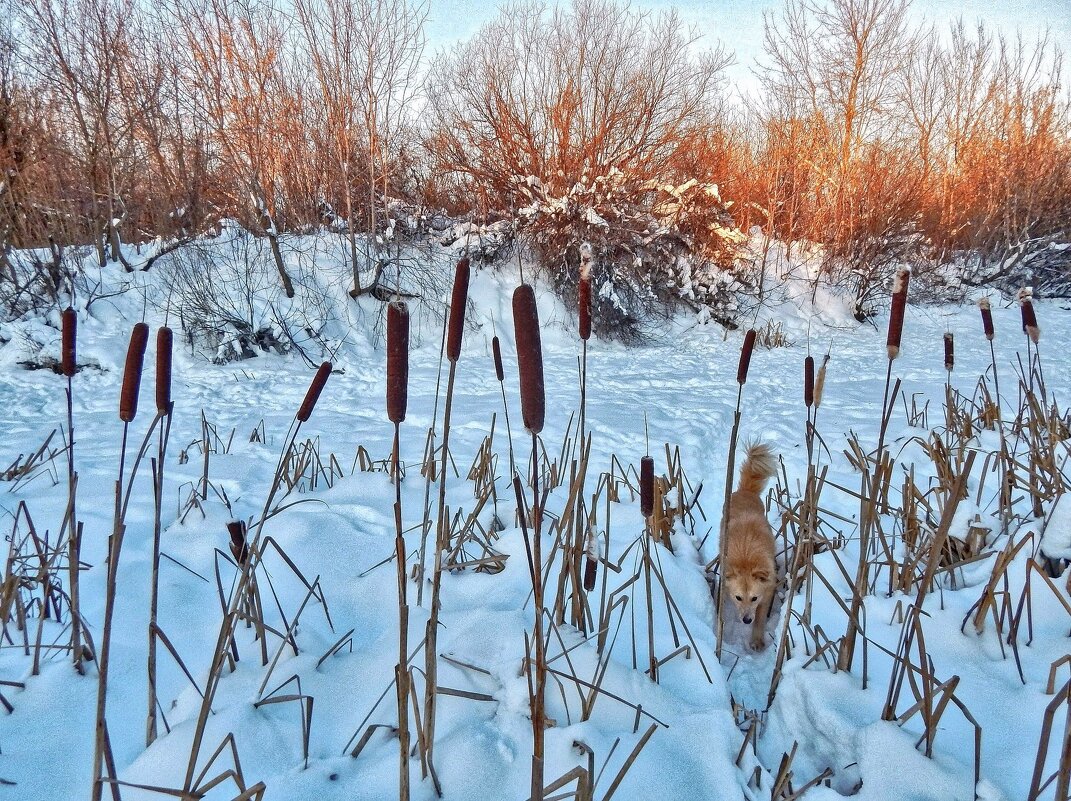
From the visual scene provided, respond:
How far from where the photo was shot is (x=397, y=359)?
0.79 m

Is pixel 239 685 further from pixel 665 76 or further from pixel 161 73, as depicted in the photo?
pixel 665 76

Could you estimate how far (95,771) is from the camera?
0.81 metres

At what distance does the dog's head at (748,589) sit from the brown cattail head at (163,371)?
199 cm

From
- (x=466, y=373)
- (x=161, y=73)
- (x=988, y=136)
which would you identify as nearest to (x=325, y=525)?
(x=466, y=373)

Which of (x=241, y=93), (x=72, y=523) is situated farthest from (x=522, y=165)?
(x=72, y=523)

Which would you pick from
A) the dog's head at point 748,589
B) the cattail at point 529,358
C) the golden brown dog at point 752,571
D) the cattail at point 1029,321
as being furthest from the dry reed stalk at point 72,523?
the cattail at point 1029,321

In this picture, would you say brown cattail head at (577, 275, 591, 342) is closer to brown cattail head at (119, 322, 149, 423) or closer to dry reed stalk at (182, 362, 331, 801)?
dry reed stalk at (182, 362, 331, 801)

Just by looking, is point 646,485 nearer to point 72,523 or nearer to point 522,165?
point 72,523

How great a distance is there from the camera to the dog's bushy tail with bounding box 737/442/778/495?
2.98 m

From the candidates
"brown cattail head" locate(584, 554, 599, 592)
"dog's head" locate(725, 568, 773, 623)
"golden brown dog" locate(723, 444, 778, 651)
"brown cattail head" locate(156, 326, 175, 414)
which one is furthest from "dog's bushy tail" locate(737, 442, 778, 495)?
"brown cattail head" locate(156, 326, 175, 414)

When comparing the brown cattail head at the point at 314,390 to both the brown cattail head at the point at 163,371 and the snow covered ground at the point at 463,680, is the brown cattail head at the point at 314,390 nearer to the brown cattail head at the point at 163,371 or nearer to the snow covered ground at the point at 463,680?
the brown cattail head at the point at 163,371

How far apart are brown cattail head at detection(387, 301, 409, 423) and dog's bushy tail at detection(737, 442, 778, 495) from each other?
255 centimetres

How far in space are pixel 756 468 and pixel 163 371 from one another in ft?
9.16

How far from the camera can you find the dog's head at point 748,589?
2.20 m
